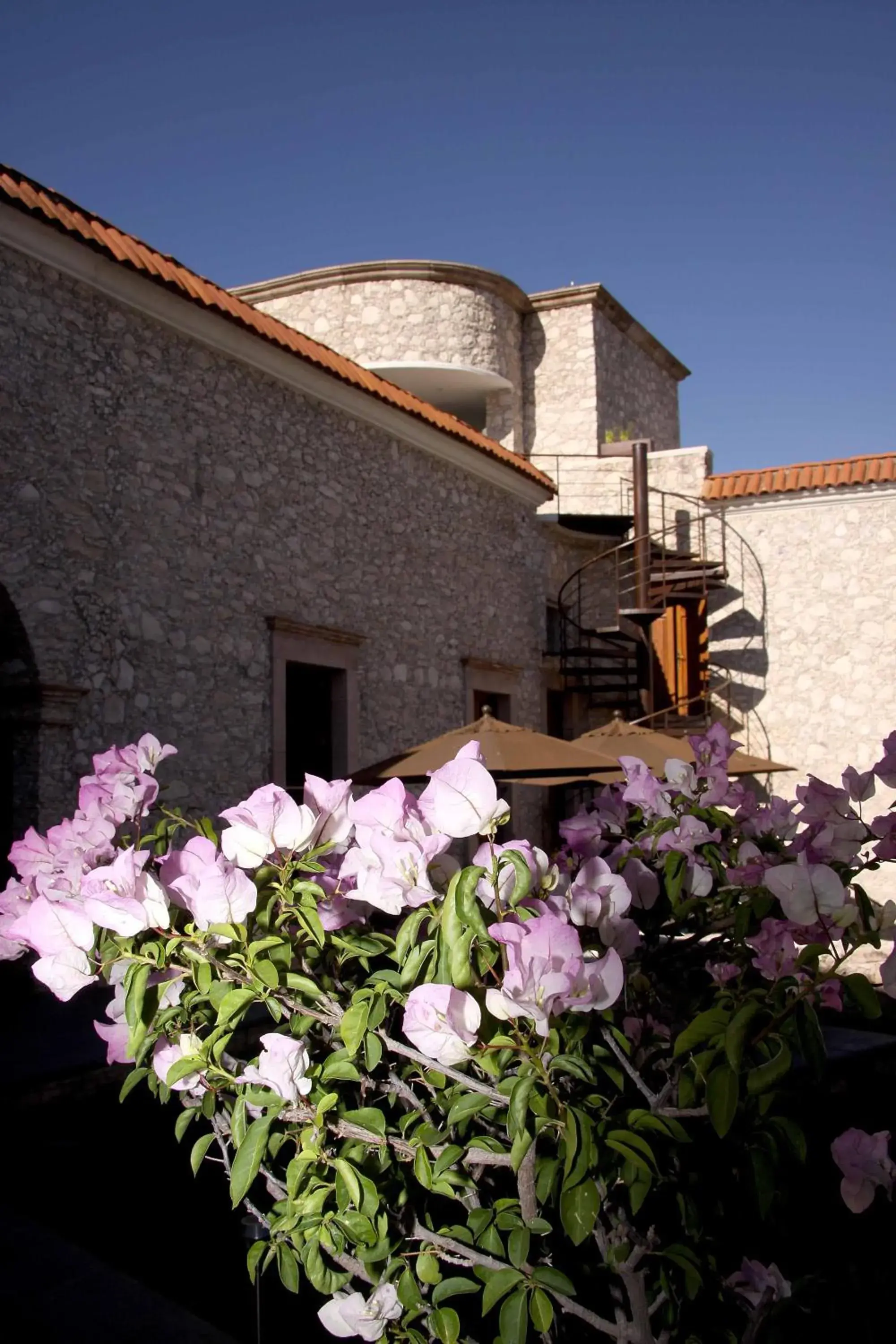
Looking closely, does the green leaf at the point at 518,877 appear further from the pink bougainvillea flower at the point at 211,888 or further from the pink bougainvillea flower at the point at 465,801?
the pink bougainvillea flower at the point at 211,888

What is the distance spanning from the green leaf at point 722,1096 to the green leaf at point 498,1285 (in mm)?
379

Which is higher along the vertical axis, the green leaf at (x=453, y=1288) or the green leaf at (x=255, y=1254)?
the green leaf at (x=453, y=1288)

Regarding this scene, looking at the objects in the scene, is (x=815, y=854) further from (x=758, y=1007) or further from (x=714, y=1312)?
(x=714, y=1312)

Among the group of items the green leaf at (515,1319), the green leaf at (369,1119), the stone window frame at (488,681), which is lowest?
the green leaf at (515,1319)

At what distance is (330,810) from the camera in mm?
1620

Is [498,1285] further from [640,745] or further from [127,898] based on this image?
[640,745]

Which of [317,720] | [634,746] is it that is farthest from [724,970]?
[317,720]

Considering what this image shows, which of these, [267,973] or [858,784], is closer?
[267,973]

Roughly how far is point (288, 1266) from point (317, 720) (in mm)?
7831

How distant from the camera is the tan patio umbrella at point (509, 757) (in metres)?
6.02

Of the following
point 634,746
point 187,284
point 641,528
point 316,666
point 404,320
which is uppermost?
point 404,320

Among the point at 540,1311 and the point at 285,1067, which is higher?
the point at 285,1067

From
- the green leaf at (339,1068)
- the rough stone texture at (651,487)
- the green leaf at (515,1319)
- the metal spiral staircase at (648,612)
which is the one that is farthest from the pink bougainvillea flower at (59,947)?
the rough stone texture at (651,487)

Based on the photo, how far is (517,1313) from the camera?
1.30m
